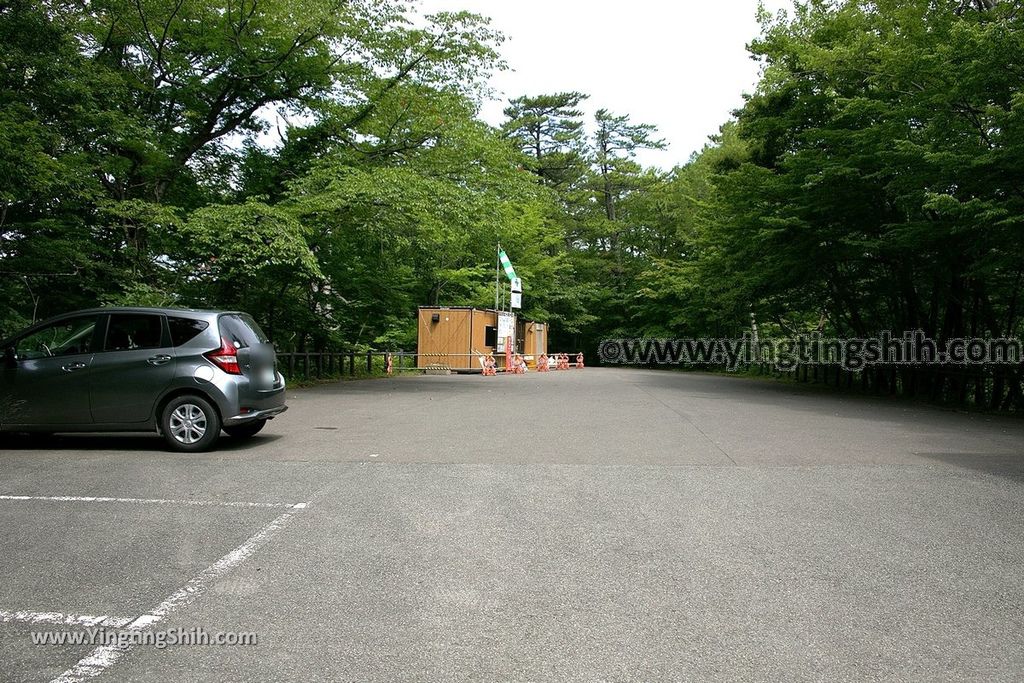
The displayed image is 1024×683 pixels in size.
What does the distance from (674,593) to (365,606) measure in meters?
1.65

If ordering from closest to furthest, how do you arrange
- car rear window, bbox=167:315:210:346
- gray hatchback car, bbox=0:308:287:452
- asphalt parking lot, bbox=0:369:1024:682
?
asphalt parking lot, bbox=0:369:1024:682 < gray hatchback car, bbox=0:308:287:452 < car rear window, bbox=167:315:210:346

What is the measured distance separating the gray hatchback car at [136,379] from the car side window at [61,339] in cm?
1

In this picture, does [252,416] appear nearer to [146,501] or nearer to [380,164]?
[146,501]

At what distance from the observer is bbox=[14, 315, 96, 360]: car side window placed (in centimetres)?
854

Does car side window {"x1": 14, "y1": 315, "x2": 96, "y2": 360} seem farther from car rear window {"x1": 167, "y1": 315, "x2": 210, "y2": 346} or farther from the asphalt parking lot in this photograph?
the asphalt parking lot

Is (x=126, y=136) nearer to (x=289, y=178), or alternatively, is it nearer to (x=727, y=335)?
(x=289, y=178)

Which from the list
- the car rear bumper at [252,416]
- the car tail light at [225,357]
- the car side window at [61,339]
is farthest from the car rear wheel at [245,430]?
the car side window at [61,339]

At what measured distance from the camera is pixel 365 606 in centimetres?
376

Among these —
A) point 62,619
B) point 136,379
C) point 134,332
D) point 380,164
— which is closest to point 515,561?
point 62,619

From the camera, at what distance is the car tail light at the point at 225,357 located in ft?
27.4

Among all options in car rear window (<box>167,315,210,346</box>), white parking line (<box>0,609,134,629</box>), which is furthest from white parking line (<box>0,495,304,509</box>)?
car rear window (<box>167,315,210,346</box>)

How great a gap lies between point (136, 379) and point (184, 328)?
30.2 inches

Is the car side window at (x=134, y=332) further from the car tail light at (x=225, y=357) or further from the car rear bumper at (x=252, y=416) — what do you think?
Result: the car rear bumper at (x=252, y=416)

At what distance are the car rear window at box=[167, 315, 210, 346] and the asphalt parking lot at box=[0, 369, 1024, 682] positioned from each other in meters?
1.31
